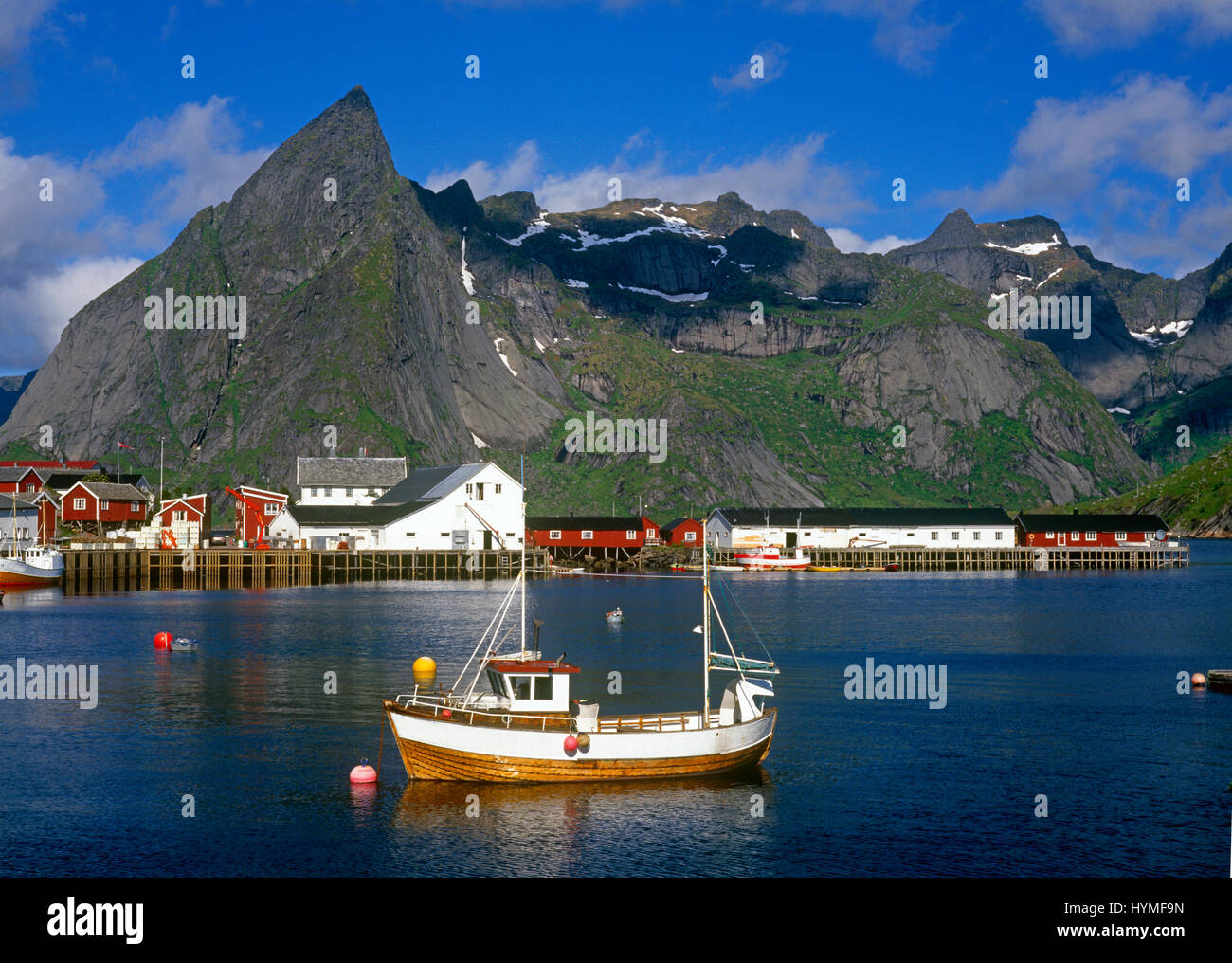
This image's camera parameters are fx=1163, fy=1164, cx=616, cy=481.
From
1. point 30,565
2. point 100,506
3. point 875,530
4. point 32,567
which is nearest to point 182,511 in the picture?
point 100,506

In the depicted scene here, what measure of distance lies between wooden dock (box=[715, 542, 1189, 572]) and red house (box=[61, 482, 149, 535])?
300 ft

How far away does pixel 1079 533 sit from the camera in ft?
641

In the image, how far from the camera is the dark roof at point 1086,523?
195375 millimetres

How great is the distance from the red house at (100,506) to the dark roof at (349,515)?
101 feet

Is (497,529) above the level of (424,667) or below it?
above

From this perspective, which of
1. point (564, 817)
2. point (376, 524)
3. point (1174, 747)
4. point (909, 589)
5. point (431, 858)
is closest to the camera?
point (431, 858)

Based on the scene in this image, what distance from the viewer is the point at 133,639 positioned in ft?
270

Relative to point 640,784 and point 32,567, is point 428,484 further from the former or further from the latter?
point 640,784

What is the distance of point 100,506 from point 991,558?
455 ft

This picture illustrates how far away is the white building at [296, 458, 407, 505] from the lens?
186 metres

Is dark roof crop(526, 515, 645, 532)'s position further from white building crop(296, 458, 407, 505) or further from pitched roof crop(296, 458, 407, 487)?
pitched roof crop(296, 458, 407, 487)
